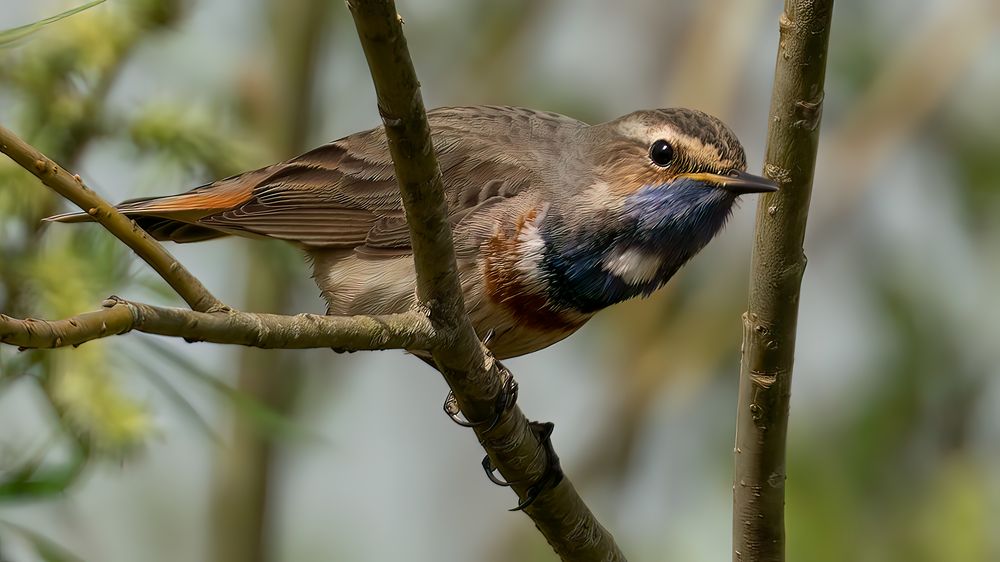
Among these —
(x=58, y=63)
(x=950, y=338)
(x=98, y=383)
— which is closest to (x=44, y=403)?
(x=98, y=383)

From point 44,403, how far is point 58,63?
124 cm

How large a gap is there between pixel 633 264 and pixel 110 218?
242 centimetres

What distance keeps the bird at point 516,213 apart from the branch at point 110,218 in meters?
1.65

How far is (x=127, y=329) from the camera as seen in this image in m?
2.61

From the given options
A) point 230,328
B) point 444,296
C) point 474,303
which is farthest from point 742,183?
point 230,328

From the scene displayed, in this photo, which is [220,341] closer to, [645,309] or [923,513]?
[923,513]

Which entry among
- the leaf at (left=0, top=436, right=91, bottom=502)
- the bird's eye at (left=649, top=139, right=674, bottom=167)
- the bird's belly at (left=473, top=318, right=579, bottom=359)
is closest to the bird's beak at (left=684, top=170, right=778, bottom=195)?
the bird's eye at (left=649, top=139, right=674, bottom=167)

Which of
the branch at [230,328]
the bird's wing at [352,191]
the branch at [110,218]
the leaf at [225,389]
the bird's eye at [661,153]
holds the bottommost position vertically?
the branch at [230,328]

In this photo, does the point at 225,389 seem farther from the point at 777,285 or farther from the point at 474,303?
the point at 777,285

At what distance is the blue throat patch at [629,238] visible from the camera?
486cm

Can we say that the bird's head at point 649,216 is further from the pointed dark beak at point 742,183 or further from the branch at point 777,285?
the branch at point 777,285

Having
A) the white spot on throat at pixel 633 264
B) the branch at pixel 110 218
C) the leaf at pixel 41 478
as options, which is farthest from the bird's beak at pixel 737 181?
the leaf at pixel 41 478

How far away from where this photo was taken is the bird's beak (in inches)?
161

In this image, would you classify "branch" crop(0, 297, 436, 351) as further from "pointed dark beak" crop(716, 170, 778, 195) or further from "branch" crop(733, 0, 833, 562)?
"pointed dark beak" crop(716, 170, 778, 195)
